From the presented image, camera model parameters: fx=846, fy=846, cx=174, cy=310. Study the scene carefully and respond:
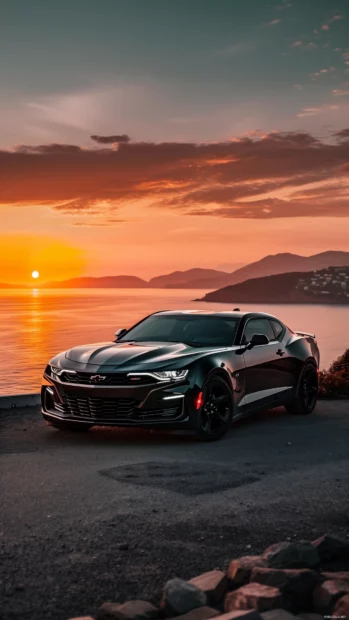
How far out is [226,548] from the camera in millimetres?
5496

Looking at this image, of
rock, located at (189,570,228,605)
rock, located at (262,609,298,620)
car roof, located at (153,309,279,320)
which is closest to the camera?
rock, located at (262,609,298,620)

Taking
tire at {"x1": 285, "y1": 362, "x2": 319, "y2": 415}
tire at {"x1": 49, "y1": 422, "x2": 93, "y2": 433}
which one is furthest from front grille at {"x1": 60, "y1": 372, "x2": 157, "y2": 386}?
tire at {"x1": 285, "y1": 362, "x2": 319, "y2": 415}

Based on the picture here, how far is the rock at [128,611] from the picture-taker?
4230 mm

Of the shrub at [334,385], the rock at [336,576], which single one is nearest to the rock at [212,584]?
the rock at [336,576]

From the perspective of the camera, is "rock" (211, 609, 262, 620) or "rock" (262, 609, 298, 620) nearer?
"rock" (211, 609, 262, 620)

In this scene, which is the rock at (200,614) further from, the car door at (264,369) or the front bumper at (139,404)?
the car door at (264,369)

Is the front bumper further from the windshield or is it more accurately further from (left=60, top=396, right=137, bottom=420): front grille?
the windshield

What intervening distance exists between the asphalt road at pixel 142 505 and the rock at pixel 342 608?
101 cm

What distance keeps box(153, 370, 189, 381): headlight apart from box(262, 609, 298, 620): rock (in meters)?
5.47

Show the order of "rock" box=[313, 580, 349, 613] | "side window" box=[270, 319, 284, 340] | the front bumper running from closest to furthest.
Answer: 1. "rock" box=[313, 580, 349, 613]
2. the front bumper
3. "side window" box=[270, 319, 284, 340]

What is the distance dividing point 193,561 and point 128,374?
4478 millimetres

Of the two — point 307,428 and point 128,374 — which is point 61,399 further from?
point 307,428

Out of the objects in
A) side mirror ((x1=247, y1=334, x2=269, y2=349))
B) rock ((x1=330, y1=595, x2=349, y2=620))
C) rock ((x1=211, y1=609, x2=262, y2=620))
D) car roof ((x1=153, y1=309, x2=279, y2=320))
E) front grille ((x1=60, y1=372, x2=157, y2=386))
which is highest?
car roof ((x1=153, y1=309, x2=279, y2=320))

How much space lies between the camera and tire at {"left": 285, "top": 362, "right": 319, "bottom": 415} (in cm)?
1218
